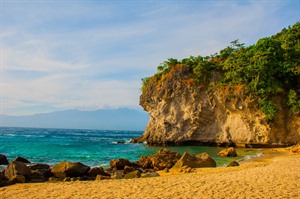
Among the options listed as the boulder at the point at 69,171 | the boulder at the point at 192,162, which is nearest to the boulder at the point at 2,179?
the boulder at the point at 69,171

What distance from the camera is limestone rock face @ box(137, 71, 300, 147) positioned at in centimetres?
3647

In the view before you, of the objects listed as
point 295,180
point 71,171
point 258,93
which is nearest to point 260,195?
point 295,180

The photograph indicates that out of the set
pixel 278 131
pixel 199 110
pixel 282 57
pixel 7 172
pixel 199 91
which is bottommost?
pixel 7 172

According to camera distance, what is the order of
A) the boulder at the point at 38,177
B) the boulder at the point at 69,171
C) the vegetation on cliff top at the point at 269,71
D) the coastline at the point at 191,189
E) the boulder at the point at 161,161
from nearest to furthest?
1. the coastline at the point at 191,189
2. the boulder at the point at 38,177
3. the boulder at the point at 69,171
4. the boulder at the point at 161,161
5. the vegetation on cliff top at the point at 269,71

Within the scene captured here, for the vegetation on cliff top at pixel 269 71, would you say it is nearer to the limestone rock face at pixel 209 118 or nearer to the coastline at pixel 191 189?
the limestone rock face at pixel 209 118

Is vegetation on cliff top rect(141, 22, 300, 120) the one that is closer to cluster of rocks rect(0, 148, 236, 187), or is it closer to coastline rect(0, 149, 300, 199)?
cluster of rocks rect(0, 148, 236, 187)

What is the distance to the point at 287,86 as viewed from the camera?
3666 centimetres

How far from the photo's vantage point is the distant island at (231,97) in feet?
117

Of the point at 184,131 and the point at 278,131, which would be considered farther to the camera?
the point at 184,131

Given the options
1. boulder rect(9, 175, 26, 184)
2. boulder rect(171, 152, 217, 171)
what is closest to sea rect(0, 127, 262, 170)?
boulder rect(171, 152, 217, 171)

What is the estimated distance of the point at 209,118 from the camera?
43.3m

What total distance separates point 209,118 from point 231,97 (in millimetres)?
5763

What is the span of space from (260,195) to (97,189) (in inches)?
253

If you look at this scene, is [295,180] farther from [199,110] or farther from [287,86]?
[199,110]
